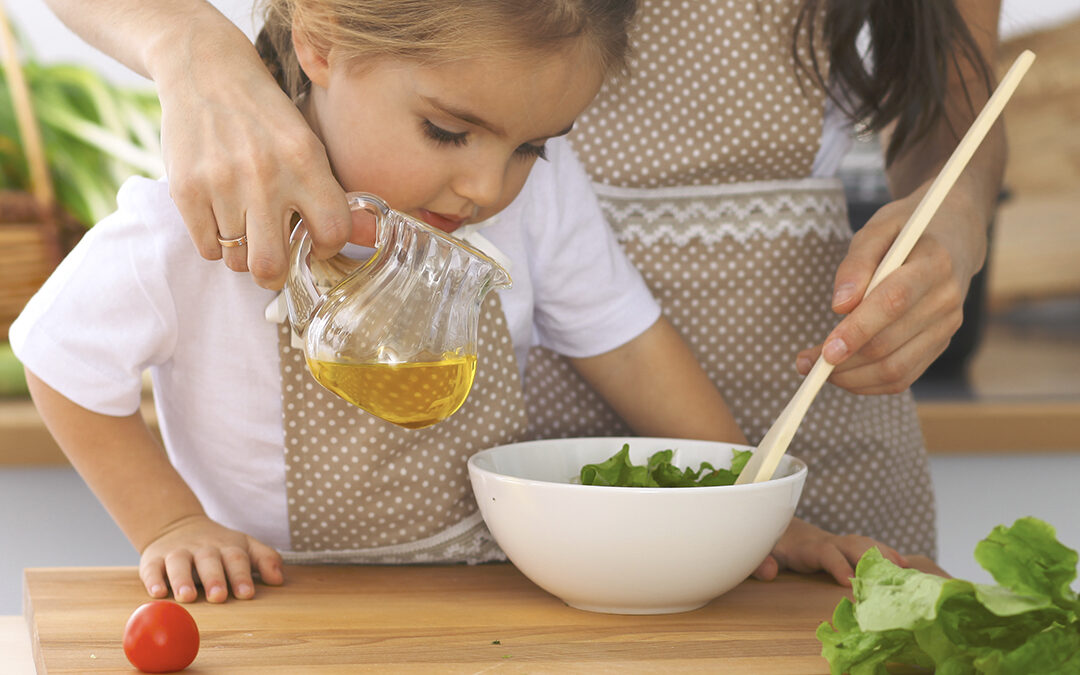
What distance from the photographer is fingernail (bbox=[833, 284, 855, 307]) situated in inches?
30.8

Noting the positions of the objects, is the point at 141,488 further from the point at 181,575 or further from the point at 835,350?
the point at 835,350

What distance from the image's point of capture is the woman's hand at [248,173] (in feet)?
2.10

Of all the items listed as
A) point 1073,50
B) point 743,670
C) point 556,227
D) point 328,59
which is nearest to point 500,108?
point 328,59

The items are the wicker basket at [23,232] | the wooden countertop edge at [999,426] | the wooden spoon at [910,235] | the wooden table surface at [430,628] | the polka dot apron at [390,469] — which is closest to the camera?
the wooden table surface at [430,628]

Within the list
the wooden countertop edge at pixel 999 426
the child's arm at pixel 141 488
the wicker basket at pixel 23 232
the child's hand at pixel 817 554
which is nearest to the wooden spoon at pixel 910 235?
the child's hand at pixel 817 554

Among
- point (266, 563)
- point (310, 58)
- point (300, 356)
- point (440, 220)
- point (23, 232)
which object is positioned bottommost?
point (23, 232)

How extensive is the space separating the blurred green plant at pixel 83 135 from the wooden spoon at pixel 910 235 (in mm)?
1400

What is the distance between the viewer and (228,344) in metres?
0.84

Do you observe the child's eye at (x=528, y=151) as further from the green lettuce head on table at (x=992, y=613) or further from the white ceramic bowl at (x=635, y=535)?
the green lettuce head on table at (x=992, y=613)

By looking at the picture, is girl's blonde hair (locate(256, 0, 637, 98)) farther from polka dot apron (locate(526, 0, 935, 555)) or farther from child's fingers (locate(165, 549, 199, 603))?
child's fingers (locate(165, 549, 199, 603))

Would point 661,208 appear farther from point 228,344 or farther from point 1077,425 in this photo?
point 1077,425

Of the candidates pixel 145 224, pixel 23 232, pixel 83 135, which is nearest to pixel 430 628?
pixel 145 224

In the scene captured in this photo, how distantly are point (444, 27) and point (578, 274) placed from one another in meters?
0.30

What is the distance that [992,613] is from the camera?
0.52 m
